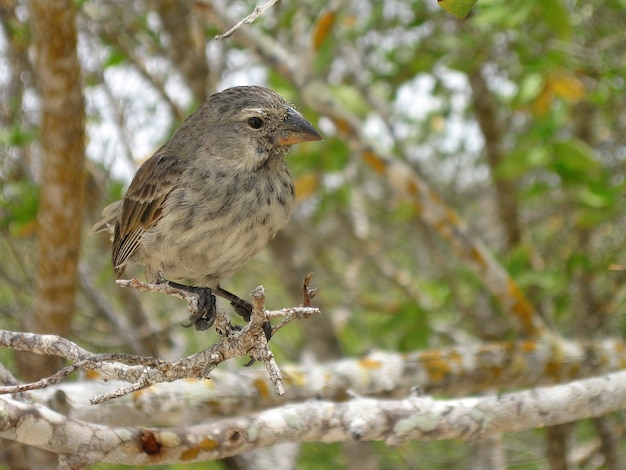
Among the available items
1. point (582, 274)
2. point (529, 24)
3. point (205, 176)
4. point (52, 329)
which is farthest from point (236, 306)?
point (529, 24)

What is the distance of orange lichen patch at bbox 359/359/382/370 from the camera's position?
142 inches

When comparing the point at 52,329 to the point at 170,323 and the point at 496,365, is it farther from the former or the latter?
the point at 496,365

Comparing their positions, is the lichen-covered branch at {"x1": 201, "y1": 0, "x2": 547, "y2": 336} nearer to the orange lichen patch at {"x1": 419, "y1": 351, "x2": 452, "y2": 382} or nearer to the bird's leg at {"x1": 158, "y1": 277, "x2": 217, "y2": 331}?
the orange lichen patch at {"x1": 419, "y1": 351, "x2": 452, "y2": 382}

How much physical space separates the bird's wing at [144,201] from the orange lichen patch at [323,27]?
1.25 meters

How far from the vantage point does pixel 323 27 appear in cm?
400

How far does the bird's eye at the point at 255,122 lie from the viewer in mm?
2938

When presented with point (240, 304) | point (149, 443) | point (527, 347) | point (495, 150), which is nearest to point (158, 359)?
point (149, 443)

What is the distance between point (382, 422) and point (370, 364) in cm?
A: 114

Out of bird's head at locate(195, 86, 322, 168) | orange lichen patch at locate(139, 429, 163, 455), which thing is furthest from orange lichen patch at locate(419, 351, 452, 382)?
orange lichen patch at locate(139, 429, 163, 455)

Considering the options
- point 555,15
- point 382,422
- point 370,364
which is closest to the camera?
point 382,422

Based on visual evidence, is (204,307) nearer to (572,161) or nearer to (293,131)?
(293,131)

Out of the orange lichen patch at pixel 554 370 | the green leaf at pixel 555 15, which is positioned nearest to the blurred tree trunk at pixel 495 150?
the orange lichen patch at pixel 554 370

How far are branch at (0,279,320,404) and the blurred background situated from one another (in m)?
1.48

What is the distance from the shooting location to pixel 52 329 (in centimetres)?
372
